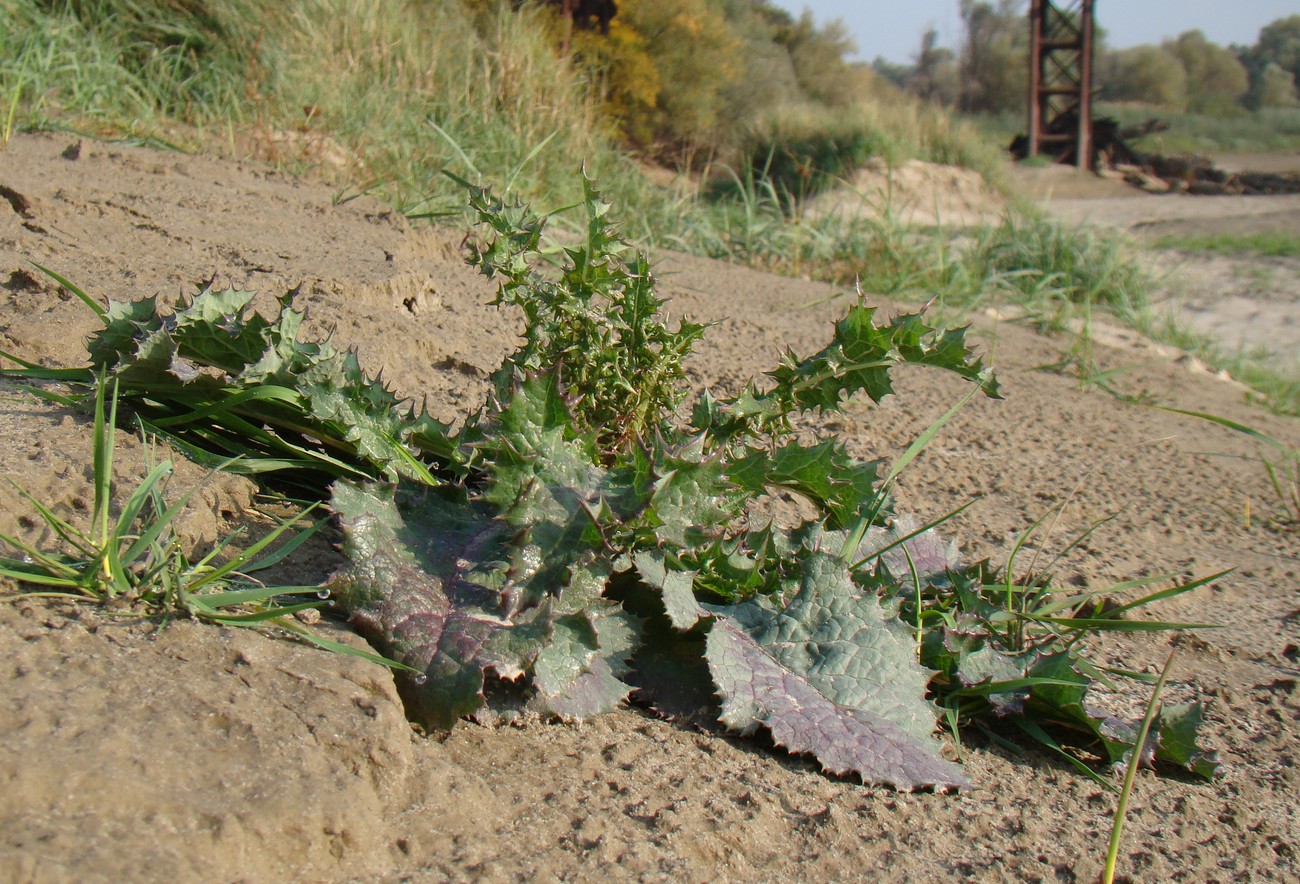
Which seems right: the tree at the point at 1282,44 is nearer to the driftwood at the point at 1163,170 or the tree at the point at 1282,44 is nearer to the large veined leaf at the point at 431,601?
the driftwood at the point at 1163,170

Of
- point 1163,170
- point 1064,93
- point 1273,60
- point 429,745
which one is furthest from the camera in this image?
point 1273,60

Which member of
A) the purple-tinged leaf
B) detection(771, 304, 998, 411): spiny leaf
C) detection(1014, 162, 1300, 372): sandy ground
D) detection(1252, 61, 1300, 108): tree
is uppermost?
detection(1252, 61, 1300, 108): tree

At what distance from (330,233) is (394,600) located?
6.12 ft

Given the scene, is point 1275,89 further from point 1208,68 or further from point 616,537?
point 616,537

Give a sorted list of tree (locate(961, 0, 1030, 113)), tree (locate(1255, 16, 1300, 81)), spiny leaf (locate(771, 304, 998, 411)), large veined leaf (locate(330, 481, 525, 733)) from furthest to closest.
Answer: tree (locate(1255, 16, 1300, 81)) → tree (locate(961, 0, 1030, 113)) → spiny leaf (locate(771, 304, 998, 411)) → large veined leaf (locate(330, 481, 525, 733))

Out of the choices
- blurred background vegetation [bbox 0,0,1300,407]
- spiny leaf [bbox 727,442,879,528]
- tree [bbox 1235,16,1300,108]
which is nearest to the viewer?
spiny leaf [bbox 727,442,879,528]

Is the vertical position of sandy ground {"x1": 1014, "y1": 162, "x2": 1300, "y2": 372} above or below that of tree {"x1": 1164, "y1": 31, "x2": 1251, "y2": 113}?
below

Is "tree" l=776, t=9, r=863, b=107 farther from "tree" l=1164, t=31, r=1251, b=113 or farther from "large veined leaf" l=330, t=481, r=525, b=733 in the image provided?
"large veined leaf" l=330, t=481, r=525, b=733

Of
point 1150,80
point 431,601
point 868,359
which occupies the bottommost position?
point 431,601

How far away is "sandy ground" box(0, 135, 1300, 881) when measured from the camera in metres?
1.00

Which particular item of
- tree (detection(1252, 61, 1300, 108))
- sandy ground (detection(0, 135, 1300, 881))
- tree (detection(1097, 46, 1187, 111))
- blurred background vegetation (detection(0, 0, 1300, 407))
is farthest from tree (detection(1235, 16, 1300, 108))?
sandy ground (detection(0, 135, 1300, 881))

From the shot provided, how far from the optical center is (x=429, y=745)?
4.04 ft

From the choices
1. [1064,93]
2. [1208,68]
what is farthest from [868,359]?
[1208,68]

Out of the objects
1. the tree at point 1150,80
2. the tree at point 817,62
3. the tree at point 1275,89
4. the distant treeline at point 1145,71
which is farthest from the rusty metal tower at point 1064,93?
the tree at point 1275,89
